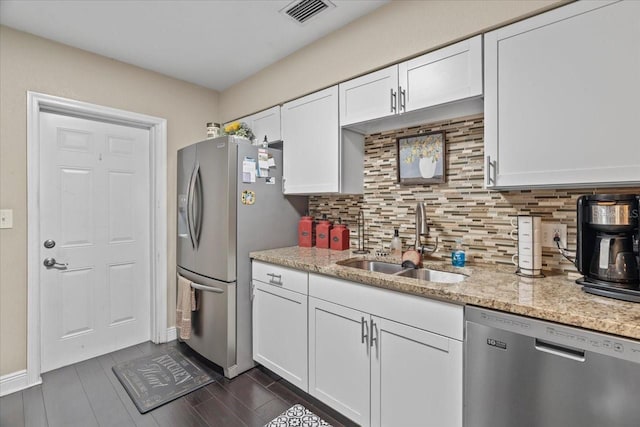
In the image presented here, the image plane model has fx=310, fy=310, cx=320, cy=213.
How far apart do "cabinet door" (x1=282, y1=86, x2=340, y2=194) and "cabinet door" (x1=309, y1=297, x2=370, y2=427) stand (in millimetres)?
910

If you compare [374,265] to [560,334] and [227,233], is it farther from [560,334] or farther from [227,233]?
[560,334]

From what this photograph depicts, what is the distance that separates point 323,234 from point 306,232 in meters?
0.16

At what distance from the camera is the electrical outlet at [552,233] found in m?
1.60

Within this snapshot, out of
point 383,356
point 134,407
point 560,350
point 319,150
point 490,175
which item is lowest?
point 134,407

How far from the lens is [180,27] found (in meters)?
2.21

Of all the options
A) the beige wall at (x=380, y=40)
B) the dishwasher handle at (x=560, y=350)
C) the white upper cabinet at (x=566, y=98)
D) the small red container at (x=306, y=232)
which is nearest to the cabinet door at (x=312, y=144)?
the beige wall at (x=380, y=40)

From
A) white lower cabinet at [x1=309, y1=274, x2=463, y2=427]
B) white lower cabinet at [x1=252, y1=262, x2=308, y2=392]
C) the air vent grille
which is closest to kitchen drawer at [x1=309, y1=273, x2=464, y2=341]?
white lower cabinet at [x1=309, y1=274, x2=463, y2=427]

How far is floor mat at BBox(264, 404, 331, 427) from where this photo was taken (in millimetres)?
1799

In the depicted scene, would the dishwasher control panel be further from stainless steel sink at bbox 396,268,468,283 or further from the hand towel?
the hand towel

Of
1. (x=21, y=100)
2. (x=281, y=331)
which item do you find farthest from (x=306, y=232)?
(x=21, y=100)

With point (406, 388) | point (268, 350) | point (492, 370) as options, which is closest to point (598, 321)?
point (492, 370)

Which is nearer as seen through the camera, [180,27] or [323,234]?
[180,27]

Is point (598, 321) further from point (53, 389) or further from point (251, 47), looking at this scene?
point (53, 389)

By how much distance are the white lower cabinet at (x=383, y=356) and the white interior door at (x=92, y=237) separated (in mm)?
1929
